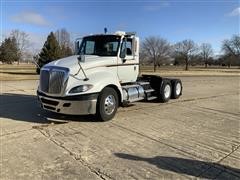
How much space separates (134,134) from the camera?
6.46 metres

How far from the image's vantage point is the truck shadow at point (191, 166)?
4324 millimetres

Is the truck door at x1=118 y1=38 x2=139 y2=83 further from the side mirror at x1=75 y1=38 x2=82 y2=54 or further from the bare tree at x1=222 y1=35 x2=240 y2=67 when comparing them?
the bare tree at x1=222 y1=35 x2=240 y2=67

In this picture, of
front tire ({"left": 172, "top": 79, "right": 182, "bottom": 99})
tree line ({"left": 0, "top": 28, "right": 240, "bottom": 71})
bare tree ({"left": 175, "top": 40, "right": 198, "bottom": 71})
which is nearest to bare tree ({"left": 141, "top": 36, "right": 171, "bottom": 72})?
tree line ({"left": 0, "top": 28, "right": 240, "bottom": 71})

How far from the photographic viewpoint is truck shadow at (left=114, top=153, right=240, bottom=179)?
4324 mm

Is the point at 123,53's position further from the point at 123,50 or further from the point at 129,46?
the point at 129,46

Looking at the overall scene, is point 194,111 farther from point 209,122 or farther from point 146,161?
point 146,161

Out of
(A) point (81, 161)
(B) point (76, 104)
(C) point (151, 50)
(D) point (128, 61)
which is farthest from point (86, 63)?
(C) point (151, 50)

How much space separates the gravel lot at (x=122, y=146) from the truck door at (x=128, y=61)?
1.29 metres

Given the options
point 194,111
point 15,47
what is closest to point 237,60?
point 15,47

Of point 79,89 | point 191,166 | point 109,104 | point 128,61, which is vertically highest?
point 128,61

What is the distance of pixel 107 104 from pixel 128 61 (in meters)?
2.15

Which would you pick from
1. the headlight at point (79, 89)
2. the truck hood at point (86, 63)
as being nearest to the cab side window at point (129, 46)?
the truck hood at point (86, 63)

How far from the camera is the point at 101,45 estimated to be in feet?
30.1

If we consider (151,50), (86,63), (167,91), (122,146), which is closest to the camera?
(122,146)
